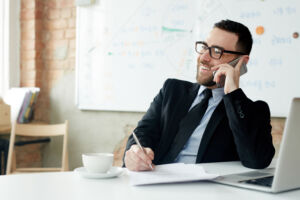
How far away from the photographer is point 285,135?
83cm

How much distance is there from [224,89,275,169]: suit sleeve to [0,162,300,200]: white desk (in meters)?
0.44

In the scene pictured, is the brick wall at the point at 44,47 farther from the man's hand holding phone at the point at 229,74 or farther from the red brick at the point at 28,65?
the man's hand holding phone at the point at 229,74

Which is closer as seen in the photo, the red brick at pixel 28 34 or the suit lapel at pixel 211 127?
the suit lapel at pixel 211 127

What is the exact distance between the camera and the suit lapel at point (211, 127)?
151cm

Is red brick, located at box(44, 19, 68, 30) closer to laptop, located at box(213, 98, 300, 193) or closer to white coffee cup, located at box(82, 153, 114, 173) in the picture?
white coffee cup, located at box(82, 153, 114, 173)

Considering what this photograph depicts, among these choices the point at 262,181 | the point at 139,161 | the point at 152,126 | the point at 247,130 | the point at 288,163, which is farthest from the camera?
the point at 152,126

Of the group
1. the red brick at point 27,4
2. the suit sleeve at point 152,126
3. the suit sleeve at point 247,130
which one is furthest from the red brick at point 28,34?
the suit sleeve at point 247,130

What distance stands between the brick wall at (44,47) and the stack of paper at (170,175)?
2.47 metres

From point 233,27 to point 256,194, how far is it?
3.54ft

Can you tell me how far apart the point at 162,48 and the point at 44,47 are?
1320 mm

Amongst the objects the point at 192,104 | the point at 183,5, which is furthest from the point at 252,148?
the point at 183,5

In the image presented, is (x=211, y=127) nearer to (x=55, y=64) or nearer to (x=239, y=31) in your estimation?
(x=239, y=31)

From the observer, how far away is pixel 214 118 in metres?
1.58

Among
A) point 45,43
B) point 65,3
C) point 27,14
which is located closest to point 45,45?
point 45,43
